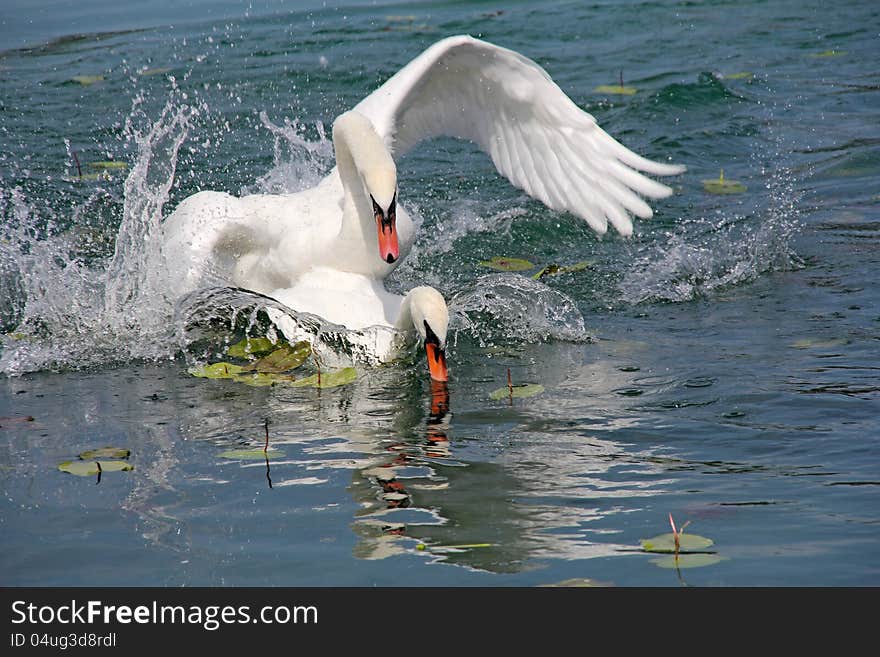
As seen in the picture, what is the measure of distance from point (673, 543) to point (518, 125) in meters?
4.69

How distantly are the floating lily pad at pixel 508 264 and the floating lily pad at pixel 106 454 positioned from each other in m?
3.91

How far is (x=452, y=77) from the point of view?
8.07 metres

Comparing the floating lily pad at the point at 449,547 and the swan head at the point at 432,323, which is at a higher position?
the swan head at the point at 432,323

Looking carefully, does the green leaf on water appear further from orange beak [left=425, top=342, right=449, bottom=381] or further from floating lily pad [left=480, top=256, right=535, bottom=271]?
floating lily pad [left=480, top=256, right=535, bottom=271]

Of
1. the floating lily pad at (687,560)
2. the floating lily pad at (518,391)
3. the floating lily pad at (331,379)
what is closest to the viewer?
the floating lily pad at (687,560)

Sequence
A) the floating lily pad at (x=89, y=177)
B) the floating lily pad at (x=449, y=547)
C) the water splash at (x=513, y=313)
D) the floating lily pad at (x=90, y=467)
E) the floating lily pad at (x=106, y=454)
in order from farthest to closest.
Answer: the floating lily pad at (x=89, y=177) → the water splash at (x=513, y=313) → the floating lily pad at (x=106, y=454) → the floating lily pad at (x=90, y=467) → the floating lily pad at (x=449, y=547)

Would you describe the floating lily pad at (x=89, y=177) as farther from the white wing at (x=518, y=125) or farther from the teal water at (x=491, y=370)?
the white wing at (x=518, y=125)

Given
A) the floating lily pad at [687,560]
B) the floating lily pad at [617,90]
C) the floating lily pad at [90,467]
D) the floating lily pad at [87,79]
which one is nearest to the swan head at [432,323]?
the floating lily pad at [90,467]

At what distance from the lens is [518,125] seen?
8.34 meters

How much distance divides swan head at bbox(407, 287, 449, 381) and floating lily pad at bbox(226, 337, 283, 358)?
997mm

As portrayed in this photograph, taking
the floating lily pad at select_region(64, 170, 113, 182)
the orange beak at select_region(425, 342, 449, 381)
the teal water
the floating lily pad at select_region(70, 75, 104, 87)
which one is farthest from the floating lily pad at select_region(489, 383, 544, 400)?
the floating lily pad at select_region(70, 75, 104, 87)

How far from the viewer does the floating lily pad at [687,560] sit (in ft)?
13.0

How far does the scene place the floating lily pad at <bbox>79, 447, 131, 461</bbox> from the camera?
5.16 metres

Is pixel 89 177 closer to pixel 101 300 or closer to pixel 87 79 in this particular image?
pixel 101 300
